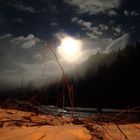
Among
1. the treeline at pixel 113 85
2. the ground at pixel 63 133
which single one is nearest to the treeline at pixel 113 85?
the treeline at pixel 113 85

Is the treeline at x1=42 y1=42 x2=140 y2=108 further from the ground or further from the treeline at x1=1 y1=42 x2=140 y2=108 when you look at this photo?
the ground

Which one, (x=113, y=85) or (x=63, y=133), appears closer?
(x=63, y=133)

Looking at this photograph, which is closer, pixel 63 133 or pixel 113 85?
pixel 63 133

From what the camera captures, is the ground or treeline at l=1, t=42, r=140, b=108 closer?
the ground

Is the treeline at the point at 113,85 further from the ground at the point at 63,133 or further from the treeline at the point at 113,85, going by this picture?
the ground at the point at 63,133

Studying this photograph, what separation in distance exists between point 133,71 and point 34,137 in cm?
12952

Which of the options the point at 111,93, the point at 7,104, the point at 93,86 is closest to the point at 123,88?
the point at 111,93

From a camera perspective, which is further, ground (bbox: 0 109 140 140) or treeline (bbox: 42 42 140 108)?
treeline (bbox: 42 42 140 108)

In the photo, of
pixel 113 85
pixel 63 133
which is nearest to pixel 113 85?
pixel 113 85

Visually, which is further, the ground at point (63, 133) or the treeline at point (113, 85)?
the treeline at point (113, 85)

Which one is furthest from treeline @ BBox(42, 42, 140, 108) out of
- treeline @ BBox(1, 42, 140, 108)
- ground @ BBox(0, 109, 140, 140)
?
ground @ BBox(0, 109, 140, 140)

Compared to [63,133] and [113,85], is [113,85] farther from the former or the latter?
[63,133]

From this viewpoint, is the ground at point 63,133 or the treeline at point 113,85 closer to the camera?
the ground at point 63,133

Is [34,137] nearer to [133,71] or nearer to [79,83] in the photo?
[133,71]
